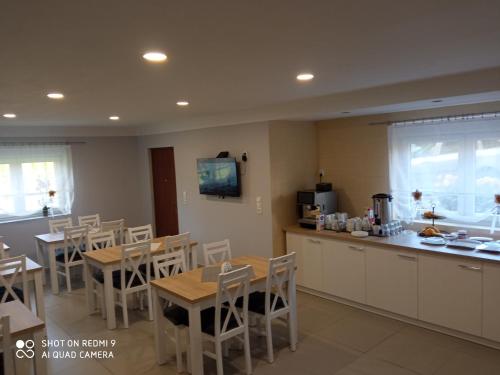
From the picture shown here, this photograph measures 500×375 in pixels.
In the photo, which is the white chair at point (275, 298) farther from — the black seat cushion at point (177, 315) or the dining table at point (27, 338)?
the dining table at point (27, 338)

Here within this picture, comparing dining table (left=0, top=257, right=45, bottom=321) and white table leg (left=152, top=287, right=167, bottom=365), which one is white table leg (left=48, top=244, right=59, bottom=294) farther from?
white table leg (left=152, top=287, right=167, bottom=365)

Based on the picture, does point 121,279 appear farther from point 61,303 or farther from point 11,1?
point 11,1

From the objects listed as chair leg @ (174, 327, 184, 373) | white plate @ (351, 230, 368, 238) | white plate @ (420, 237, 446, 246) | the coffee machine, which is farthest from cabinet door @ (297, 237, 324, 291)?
chair leg @ (174, 327, 184, 373)

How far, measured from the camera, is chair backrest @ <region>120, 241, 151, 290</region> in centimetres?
406

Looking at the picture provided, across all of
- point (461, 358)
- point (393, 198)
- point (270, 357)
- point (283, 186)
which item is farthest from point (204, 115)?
point (461, 358)

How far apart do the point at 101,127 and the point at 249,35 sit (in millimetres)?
5646

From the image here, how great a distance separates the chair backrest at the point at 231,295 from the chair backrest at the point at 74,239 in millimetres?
3025

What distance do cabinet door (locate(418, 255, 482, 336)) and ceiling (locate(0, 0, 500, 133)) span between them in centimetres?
159

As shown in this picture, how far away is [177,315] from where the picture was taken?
10.5 ft

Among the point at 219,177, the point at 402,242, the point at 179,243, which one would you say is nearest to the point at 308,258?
the point at 402,242

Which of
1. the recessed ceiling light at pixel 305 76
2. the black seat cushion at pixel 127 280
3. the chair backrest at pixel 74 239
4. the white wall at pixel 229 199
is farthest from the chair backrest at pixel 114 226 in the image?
the recessed ceiling light at pixel 305 76

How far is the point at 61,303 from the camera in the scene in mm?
4852

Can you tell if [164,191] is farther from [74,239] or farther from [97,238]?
[97,238]

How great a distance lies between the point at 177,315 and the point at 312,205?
234 cm
